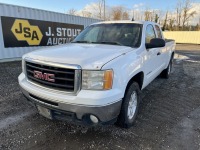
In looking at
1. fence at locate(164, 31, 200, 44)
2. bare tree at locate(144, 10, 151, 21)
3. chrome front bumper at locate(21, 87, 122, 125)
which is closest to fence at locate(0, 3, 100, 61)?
chrome front bumper at locate(21, 87, 122, 125)

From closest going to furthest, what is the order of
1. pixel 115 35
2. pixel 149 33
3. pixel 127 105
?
pixel 127 105
pixel 115 35
pixel 149 33

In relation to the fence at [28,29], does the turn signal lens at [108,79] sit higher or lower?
lower

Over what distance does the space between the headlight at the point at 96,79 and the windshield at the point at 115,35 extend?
133 cm

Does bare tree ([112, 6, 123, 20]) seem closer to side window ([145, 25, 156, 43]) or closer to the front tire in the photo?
side window ([145, 25, 156, 43])

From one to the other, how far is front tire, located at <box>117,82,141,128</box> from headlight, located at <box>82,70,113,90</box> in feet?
1.93

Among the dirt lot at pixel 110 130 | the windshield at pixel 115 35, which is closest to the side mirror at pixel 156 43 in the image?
the windshield at pixel 115 35

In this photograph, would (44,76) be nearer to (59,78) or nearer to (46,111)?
(59,78)

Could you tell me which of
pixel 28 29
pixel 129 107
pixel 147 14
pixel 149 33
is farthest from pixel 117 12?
pixel 129 107

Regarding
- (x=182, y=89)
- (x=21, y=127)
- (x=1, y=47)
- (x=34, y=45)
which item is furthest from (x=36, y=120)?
(x=34, y=45)

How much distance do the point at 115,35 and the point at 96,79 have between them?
1745 millimetres

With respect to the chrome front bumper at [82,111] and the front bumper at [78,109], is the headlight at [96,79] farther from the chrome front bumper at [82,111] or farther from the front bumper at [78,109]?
the chrome front bumper at [82,111]

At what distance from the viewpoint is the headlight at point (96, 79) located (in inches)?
98.4

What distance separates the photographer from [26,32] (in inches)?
434

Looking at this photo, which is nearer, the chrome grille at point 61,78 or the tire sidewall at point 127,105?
the chrome grille at point 61,78
